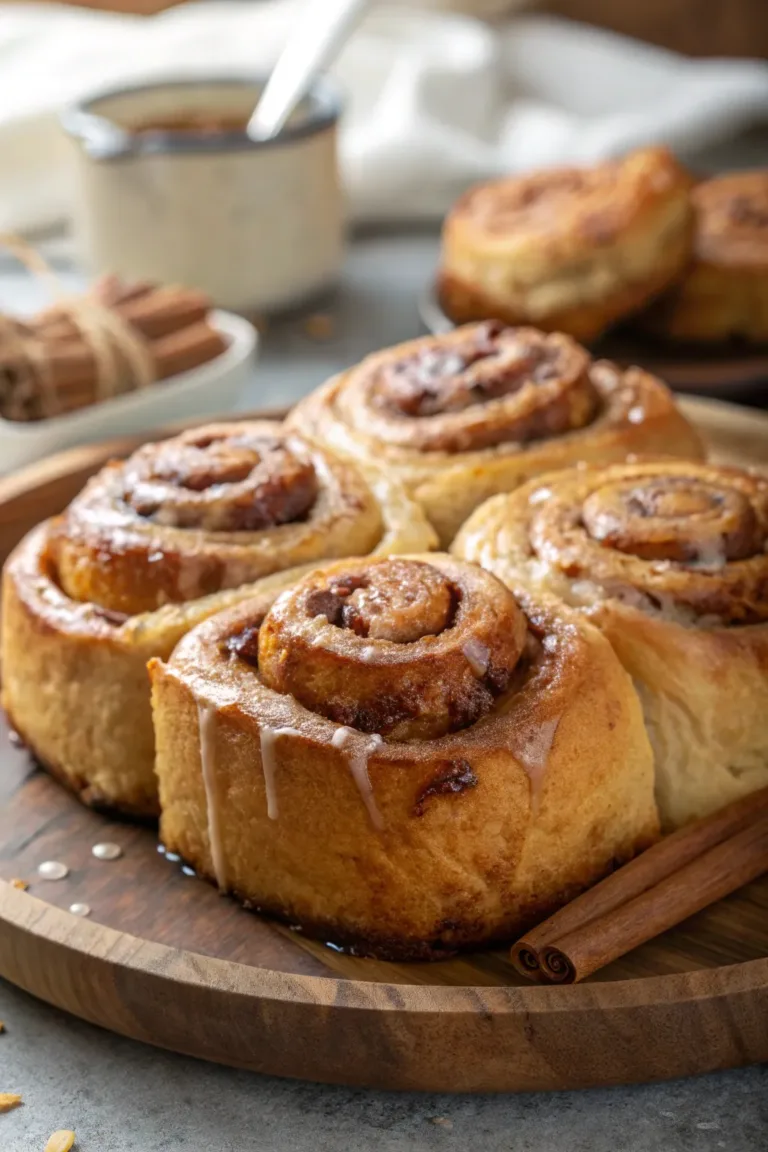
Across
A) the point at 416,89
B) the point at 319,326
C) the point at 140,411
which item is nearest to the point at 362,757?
the point at 140,411

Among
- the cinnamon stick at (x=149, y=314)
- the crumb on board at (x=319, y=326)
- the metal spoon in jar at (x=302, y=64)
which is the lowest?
the crumb on board at (x=319, y=326)

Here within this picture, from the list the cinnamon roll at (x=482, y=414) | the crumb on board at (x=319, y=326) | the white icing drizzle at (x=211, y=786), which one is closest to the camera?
the white icing drizzle at (x=211, y=786)

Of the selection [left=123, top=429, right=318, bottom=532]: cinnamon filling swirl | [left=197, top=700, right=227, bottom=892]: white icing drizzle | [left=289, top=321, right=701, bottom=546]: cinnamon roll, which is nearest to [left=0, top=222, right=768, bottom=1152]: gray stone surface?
[left=197, top=700, right=227, bottom=892]: white icing drizzle

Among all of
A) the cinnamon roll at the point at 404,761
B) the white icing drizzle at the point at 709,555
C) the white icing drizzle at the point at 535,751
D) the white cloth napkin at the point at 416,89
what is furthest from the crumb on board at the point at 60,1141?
the white cloth napkin at the point at 416,89

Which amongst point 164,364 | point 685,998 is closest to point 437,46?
point 164,364

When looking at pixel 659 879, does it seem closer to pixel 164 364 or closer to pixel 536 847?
pixel 536 847

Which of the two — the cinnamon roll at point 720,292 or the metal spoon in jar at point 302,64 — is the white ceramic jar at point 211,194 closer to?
the metal spoon in jar at point 302,64

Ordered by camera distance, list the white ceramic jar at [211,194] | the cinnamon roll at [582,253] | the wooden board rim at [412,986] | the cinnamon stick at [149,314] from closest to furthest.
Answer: the wooden board rim at [412,986] < the cinnamon stick at [149,314] < the cinnamon roll at [582,253] < the white ceramic jar at [211,194]

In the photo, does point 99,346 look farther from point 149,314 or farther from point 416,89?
point 416,89
